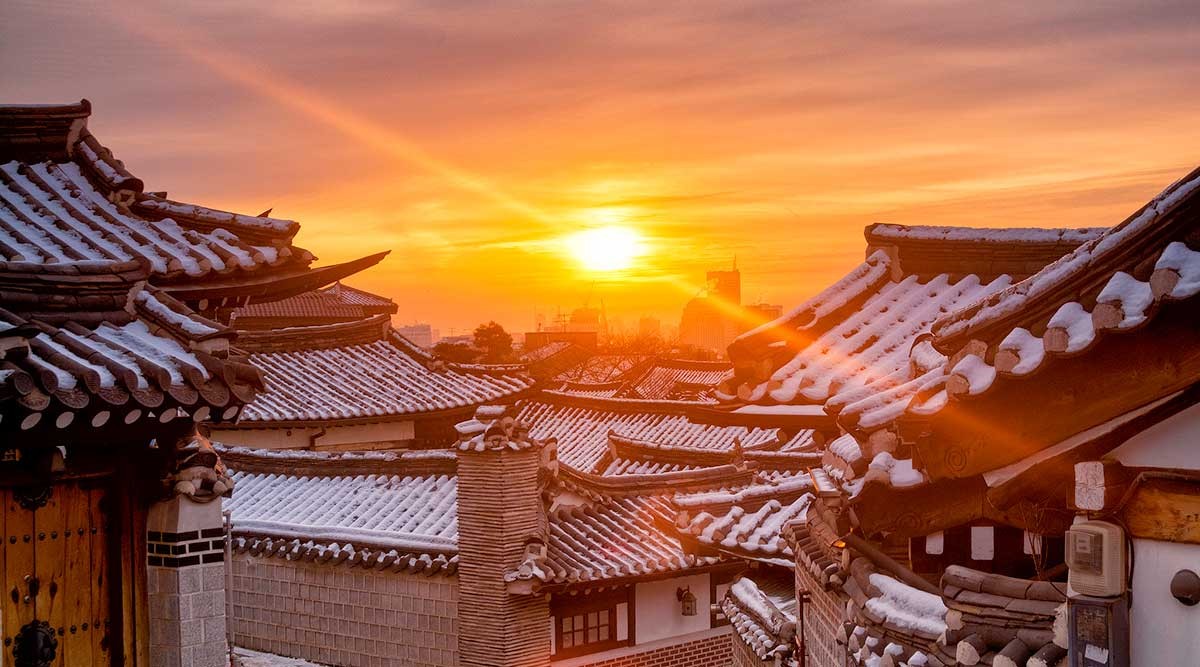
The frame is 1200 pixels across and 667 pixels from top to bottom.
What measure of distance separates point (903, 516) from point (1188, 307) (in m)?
2.42

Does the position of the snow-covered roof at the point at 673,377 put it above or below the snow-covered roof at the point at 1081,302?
above

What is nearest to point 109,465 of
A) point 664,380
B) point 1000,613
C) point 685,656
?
point 1000,613

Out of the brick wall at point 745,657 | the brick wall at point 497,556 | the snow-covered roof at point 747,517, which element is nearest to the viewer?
the snow-covered roof at point 747,517

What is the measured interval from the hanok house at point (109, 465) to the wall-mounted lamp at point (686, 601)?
1279 centimetres

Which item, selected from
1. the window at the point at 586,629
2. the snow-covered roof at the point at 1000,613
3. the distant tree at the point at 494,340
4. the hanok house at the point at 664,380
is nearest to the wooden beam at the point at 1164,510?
the snow-covered roof at the point at 1000,613

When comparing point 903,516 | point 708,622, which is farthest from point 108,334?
point 708,622

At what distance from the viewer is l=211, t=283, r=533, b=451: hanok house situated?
24.9m

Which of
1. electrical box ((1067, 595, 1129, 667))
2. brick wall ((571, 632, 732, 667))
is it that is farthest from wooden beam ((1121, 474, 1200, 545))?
brick wall ((571, 632, 732, 667))

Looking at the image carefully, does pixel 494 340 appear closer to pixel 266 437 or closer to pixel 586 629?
pixel 266 437

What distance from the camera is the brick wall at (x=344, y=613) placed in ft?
60.6

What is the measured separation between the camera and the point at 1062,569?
19.0 ft

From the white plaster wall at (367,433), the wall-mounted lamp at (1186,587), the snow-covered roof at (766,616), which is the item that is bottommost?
the snow-covered roof at (766,616)

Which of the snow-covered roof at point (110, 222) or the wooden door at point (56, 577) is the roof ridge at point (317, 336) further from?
the wooden door at point (56, 577)

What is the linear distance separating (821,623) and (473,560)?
8893 mm
